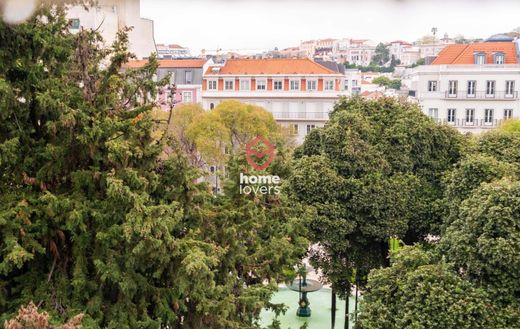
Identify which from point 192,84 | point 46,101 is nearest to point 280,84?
point 192,84

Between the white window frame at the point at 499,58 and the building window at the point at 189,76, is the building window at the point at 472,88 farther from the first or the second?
the building window at the point at 189,76

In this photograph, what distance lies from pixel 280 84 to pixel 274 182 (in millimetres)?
10479

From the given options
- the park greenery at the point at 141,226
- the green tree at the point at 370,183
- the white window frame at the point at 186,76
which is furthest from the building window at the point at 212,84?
the park greenery at the point at 141,226

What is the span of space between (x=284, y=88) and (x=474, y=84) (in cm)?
501

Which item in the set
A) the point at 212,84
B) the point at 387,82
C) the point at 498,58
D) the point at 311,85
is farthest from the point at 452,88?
the point at 387,82

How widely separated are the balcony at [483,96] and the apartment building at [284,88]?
120 inches

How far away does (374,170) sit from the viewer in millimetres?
6258

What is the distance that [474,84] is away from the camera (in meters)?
14.6

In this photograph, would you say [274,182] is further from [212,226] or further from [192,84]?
[192,84]

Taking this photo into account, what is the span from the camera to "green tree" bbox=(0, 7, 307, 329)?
11.2ft

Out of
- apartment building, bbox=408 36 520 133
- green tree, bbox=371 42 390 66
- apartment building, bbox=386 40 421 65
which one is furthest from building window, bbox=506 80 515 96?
green tree, bbox=371 42 390 66

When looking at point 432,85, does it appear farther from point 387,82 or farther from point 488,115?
point 387,82

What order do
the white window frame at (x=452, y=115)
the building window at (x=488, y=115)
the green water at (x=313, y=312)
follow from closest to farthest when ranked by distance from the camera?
the green water at (x=313, y=312), the building window at (x=488, y=115), the white window frame at (x=452, y=115)

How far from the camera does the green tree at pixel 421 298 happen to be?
4.11 m
